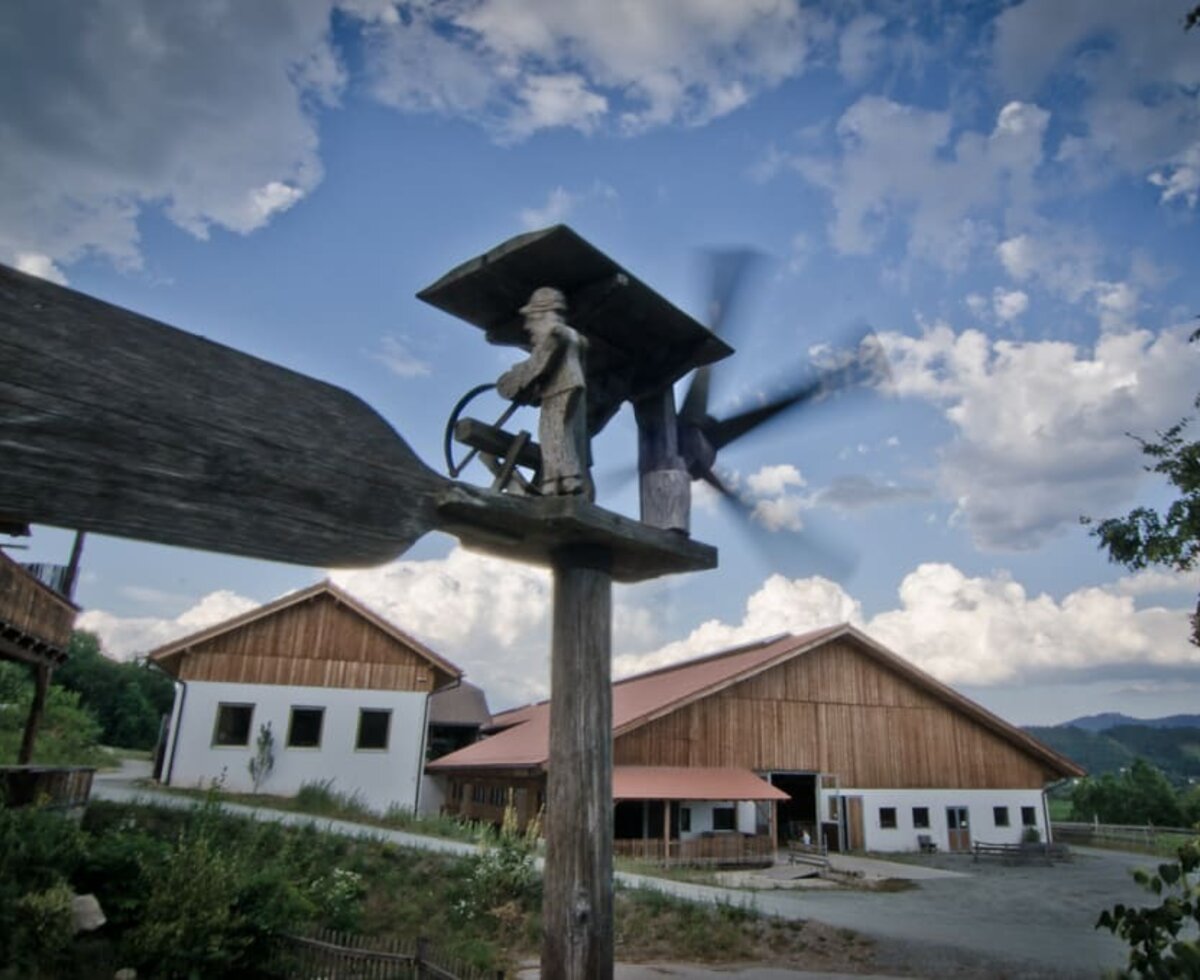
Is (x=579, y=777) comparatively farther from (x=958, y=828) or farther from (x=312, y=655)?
(x=958, y=828)

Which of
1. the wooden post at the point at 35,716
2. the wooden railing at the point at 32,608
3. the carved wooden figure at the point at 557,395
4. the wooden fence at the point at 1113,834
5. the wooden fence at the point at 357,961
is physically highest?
the wooden railing at the point at 32,608

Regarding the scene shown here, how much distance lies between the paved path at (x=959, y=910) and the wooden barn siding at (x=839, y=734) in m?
5.64

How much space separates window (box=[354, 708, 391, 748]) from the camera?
84.3 feet

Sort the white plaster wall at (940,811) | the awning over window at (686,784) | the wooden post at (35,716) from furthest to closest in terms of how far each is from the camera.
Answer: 1. the white plaster wall at (940,811)
2. the awning over window at (686,784)
3. the wooden post at (35,716)

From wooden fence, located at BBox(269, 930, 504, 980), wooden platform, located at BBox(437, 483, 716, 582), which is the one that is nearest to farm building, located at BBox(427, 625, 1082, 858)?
wooden fence, located at BBox(269, 930, 504, 980)

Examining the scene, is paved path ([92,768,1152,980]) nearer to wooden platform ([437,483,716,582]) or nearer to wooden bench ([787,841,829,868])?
wooden bench ([787,841,829,868])

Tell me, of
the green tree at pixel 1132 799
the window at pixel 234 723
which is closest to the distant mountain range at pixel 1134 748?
the green tree at pixel 1132 799

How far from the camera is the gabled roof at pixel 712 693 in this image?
25578mm

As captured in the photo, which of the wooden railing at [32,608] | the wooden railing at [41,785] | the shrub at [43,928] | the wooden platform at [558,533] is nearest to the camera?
the wooden platform at [558,533]

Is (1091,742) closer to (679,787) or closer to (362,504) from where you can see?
(679,787)

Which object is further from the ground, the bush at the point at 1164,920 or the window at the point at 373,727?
the window at the point at 373,727

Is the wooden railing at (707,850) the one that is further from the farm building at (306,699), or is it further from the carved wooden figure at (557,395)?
the carved wooden figure at (557,395)

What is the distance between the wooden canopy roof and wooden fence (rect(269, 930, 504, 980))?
204 inches

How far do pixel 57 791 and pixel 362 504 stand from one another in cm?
1386
